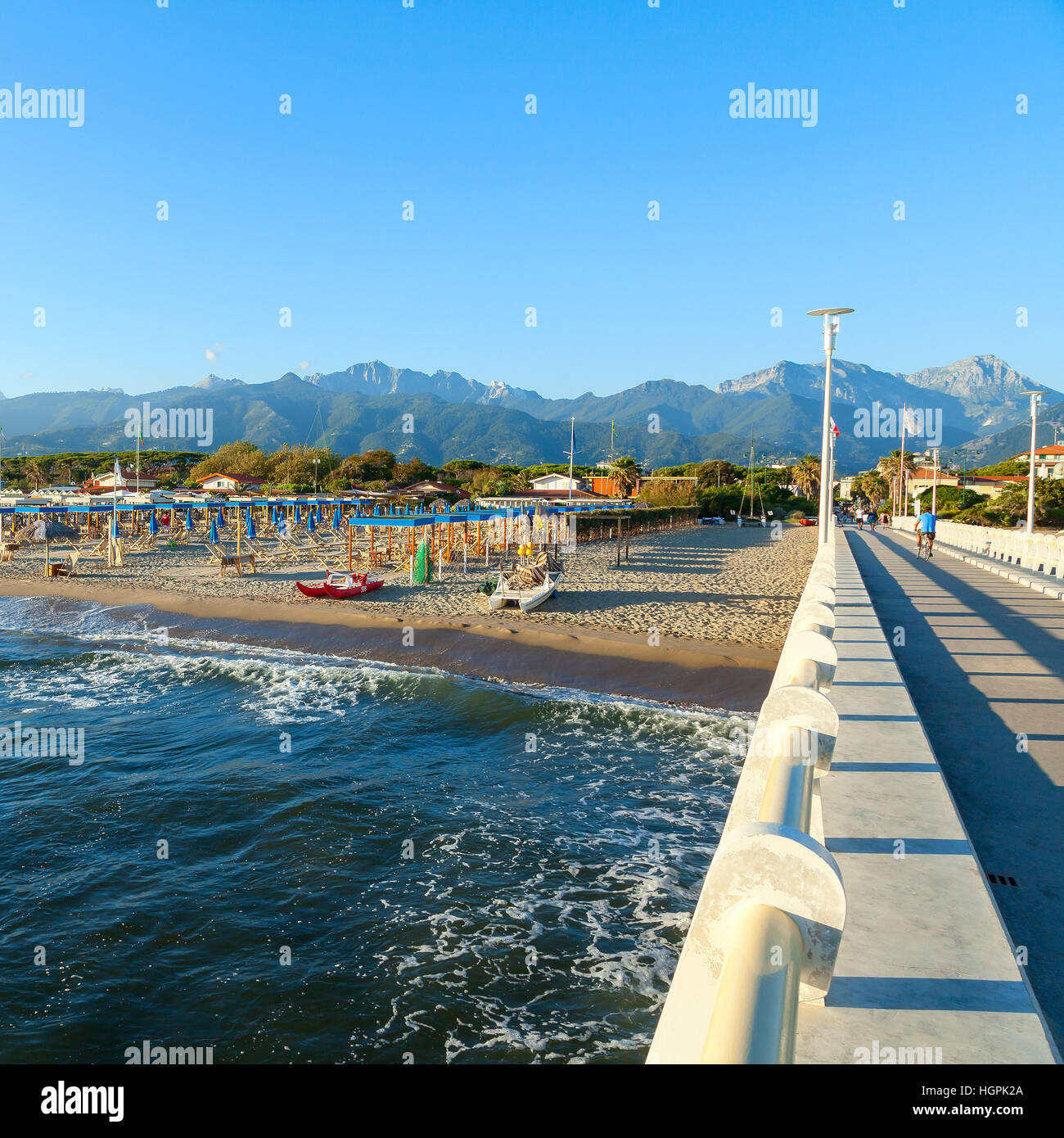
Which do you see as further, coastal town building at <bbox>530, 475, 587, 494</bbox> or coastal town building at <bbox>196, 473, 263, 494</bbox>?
coastal town building at <bbox>196, 473, 263, 494</bbox>

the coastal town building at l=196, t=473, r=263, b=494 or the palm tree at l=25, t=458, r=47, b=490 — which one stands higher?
the palm tree at l=25, t=458, r=47, b=490

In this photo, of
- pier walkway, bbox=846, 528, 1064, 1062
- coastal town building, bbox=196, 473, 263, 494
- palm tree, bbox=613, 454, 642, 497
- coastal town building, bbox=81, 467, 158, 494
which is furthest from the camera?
palm tree, bbox=613, 454, 642, 497

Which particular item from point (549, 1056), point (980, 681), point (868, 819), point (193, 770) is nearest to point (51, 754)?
point (193, 770)

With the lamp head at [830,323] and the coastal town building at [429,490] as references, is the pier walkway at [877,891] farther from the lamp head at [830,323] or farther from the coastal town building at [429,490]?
the coastal town building at [429,490]

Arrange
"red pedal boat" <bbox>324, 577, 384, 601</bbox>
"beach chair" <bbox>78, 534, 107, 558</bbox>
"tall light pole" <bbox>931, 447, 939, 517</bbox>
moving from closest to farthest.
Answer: "red pedal boat" <bbox>324, 577, 384, 601</bbox>, "tall light pole" <bbox>931, 447, 939, 517</bbox>, "beach chair" <bbox>78, 534, 107, 558</bbox>

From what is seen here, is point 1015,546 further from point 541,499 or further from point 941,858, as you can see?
point 541,499

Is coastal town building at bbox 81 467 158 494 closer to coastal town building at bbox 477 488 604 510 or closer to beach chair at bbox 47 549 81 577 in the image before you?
beach chair at bbox 47 549 81 577

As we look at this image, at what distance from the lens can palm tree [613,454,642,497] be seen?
7081cm

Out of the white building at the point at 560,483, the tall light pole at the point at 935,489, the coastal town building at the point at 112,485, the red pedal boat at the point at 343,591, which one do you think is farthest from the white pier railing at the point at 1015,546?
the coastal town building at the point at 112,485

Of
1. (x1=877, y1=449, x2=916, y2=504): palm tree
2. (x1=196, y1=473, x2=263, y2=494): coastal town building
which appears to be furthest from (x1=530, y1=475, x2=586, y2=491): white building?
(x1=877, y1=449, x2=916, y2=504): palm tree

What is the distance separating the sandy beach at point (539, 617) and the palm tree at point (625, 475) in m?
38.3

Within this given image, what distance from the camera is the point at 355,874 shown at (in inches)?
289

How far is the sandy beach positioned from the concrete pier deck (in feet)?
19.9

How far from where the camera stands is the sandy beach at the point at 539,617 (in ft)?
48.0
